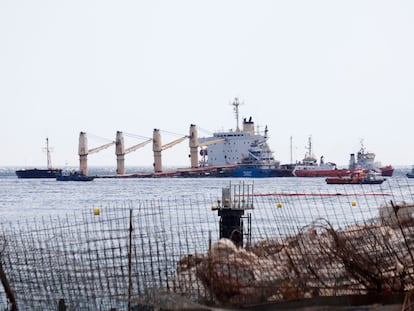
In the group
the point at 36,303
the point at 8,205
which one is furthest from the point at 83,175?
the point at 36,303

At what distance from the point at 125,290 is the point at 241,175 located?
9359 cm

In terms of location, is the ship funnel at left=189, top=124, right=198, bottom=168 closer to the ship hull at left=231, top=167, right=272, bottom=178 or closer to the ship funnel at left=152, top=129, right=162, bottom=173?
the ship funnel at left=152, top=129, right=162, bottom=173

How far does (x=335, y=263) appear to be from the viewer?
12.0 metres

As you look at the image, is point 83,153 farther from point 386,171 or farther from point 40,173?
point 386,171

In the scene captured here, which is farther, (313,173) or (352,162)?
(352,162)

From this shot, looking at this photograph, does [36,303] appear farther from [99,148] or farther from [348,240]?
[99,148]

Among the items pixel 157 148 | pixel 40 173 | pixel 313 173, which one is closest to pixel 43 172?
pixel 40 173

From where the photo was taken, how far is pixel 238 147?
115 meters

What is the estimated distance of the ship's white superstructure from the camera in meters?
113

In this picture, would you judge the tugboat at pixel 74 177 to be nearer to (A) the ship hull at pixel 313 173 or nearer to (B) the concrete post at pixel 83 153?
(B) the concrete post at pixel 83 153

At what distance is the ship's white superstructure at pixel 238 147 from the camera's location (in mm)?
113350

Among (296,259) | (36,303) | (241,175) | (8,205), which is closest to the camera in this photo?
(296,259)

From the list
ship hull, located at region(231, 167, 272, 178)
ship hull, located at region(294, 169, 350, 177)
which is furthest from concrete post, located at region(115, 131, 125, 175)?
ship hull, located at region(294, 169, 350, 177)

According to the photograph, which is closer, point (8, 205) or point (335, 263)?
point (335, 263)
